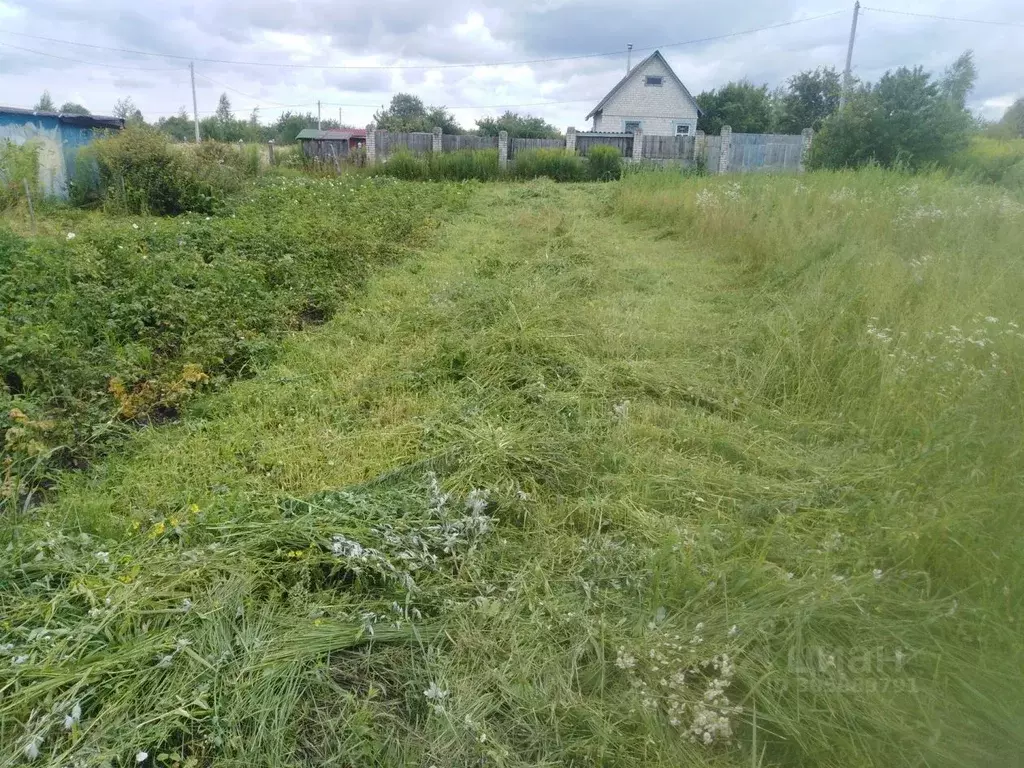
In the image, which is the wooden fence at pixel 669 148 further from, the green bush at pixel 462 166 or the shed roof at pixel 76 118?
the shed roof at pixel 76 118

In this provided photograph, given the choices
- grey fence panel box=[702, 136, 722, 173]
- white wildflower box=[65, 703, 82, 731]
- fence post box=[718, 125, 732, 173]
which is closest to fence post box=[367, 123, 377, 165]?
grey fence panel box=[702, 136, 722, 173]

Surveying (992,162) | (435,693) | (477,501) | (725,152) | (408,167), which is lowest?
(435,693)

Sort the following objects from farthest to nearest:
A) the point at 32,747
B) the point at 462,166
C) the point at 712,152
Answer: the point at 712,152
the point at 462,166
the point at 32,747

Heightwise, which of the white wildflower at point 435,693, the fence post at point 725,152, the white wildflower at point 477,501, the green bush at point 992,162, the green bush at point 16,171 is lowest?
the white wildflower at point 435,693

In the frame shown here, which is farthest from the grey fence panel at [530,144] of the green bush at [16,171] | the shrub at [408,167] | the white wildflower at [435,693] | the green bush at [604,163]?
the white wildflower at [435,693]

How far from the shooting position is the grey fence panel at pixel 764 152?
62.0ft

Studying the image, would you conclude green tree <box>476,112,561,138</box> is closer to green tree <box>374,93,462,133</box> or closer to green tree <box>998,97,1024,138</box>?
green tree <box>374,93,462,133</box>

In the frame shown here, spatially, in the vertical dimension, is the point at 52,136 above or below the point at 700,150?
below

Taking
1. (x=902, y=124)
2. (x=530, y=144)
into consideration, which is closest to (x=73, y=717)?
(x=902, y=124)

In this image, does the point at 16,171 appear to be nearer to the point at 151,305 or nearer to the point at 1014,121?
the point at 151,305

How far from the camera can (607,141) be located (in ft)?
67.7

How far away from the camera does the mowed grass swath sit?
1.77 meters

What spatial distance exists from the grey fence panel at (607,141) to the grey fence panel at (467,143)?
284cm

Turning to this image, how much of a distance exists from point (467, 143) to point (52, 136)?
451 inches
